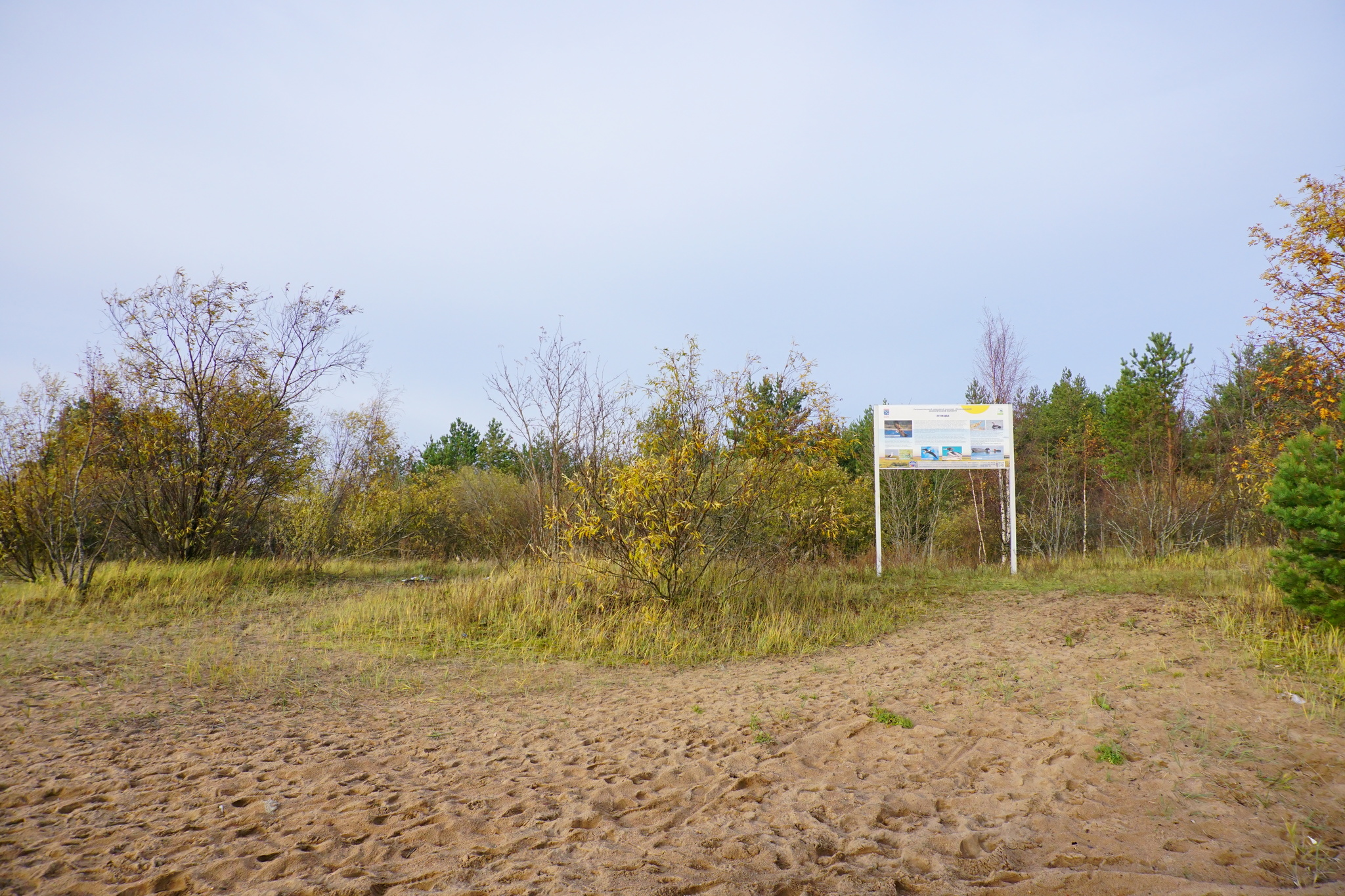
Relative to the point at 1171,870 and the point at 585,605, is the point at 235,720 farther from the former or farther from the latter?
the point at 1171,870

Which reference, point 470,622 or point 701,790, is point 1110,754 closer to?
point 701,790

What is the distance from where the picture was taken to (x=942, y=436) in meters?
13.9

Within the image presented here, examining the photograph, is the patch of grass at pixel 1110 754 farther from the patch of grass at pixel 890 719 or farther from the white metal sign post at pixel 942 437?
the white metal sign post at pixel 942 437

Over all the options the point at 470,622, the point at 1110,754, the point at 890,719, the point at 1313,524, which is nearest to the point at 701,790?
the point at 890,719

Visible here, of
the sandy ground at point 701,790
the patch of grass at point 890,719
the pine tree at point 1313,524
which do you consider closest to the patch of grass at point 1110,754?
the sandy ground at point 701,790

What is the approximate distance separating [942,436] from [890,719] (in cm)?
944

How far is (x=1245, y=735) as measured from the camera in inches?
191

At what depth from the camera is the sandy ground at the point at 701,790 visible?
3203 mm

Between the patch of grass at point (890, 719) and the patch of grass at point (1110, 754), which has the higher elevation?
the patch of grass at point (1110, 754)

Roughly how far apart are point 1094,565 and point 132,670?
1591cm

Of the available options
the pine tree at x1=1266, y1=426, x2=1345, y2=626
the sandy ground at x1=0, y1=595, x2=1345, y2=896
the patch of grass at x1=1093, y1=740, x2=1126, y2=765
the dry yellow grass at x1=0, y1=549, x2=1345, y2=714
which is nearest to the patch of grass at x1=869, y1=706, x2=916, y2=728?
the sandy ground at x1=0, y1=595, x2=1345, y2=896

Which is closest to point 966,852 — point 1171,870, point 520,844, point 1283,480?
point 1171,870

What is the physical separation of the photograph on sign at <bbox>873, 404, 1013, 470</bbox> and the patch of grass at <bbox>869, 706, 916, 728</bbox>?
8.72 metres

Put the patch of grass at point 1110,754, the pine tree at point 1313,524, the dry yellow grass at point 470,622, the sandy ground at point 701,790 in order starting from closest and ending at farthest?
the sandy ground at point 701,790 → the patch of grass at point 1110,754 → the pine tree at point 1313,524 → the dry yellow grass at point 470,622
